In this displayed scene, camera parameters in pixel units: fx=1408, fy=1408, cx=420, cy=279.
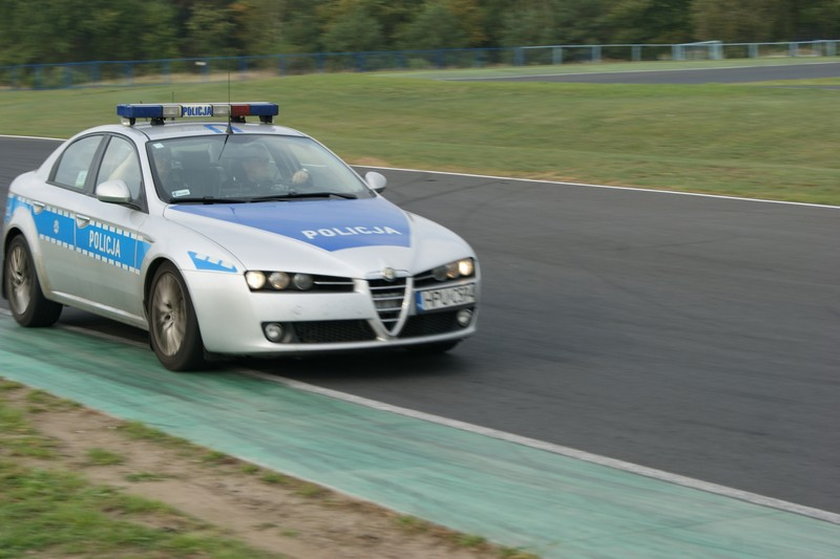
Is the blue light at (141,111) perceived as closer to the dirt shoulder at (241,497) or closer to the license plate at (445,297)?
the license plate at (445,297)

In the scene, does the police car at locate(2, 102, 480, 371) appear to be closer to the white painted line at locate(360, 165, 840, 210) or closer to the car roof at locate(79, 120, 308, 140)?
the car roof at locate(79, 120, 308, 140)

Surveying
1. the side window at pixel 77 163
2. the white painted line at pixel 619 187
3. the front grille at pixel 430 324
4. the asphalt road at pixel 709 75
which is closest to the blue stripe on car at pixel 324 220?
the front grille at pixel 430 324

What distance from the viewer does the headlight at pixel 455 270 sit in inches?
322

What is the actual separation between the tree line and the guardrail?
16787 millimetres

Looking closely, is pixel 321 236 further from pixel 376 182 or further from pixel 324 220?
pixel 376 182

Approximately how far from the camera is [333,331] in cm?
788

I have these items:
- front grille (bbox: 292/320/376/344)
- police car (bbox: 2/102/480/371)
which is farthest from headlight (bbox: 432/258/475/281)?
front grille (bbox: 292/320/376/344)

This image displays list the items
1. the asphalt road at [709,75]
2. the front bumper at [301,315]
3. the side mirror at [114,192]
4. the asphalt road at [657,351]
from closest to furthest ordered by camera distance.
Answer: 1. the asphalt road at [657,351]
2. the front bumper at [301,315]
3. the side mirror at [114,192]
4. the asphalt road at [709,75]

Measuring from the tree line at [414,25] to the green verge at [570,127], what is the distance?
37000 mm

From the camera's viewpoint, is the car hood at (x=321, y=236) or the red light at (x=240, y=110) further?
the red light at (x=240, y=110)

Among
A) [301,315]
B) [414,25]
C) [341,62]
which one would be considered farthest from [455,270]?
[414,25]

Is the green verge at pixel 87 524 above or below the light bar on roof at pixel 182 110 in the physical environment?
below

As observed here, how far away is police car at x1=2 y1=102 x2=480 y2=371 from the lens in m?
7.83

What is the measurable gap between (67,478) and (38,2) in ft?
272
